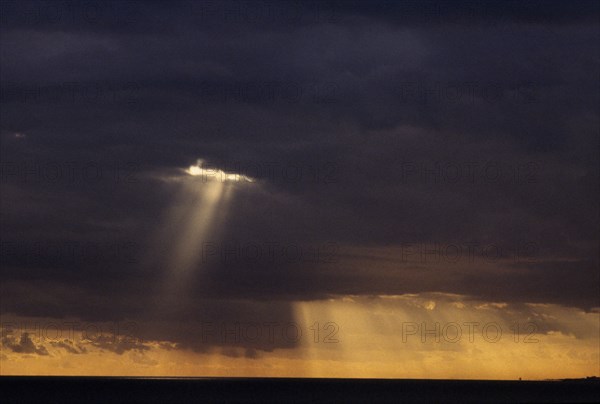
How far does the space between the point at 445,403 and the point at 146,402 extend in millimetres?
63920

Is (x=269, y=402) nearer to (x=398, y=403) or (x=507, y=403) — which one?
(x=398, y=403)

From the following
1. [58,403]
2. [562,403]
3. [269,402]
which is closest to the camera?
[562,403]

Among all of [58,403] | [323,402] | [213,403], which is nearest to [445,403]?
[323,402]

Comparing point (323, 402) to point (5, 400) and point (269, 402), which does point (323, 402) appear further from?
point (5, 400)

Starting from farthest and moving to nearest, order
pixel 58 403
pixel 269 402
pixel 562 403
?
1. pixel 269 402
2. pixel 58 403
3. pixel 562 403

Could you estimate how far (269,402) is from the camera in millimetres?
196125

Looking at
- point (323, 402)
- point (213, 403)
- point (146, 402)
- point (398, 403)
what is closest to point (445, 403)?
point (398, 403)

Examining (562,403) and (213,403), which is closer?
(562,403)

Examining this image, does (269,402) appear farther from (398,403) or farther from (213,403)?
(398,403)

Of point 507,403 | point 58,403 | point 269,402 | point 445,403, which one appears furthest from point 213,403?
point 507,403

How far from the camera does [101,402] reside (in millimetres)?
189375

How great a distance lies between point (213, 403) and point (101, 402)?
23.1m

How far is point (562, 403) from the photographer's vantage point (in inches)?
6727

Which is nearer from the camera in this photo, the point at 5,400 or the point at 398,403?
the point at 5,400
